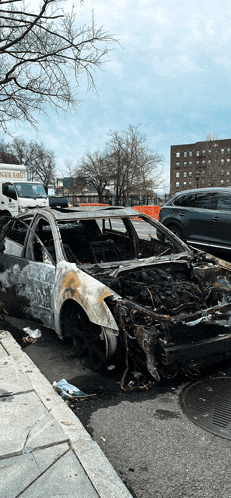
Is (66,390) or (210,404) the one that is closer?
(210,404)

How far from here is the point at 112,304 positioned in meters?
3.71

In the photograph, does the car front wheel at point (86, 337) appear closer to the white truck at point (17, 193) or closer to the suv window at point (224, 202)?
the suv window at point (224, 202)

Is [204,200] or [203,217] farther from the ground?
[204,200]

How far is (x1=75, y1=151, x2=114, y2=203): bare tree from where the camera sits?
4850 centimetres

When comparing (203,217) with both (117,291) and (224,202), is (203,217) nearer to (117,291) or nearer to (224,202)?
(224,202)

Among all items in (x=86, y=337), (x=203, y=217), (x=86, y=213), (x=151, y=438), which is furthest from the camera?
(x=203, y=217)

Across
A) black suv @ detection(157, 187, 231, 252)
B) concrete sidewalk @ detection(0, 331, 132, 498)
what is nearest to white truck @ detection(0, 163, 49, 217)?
black suv @ detection(157, 187, 231, 252)

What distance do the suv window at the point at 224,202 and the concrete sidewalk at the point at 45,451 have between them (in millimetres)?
6645

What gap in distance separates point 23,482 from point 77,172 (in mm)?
50914

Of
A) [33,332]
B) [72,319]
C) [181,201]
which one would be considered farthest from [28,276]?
[181,201]

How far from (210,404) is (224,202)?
6438 mm

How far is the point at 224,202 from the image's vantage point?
914 cm

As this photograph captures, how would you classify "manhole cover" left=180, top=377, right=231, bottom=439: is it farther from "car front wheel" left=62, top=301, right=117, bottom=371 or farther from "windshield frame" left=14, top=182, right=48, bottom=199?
"windshield frame" left=14, top=182, right=48, bottom=199

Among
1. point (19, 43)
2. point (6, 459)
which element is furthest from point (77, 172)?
point (6, 459)
